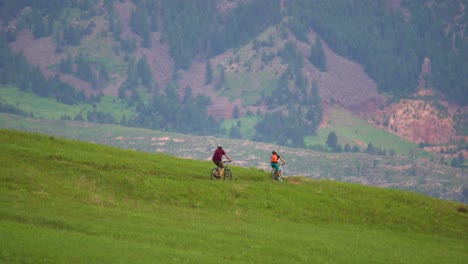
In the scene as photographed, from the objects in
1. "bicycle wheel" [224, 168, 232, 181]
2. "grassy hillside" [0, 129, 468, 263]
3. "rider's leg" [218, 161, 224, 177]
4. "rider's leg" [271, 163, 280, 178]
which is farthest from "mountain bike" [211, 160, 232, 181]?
"rider's leg" [271, 163, 280, 178]

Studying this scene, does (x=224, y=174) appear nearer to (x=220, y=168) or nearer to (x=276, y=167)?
(x=220, y=168)

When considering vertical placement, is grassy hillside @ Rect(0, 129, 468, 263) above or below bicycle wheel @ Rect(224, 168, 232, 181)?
below

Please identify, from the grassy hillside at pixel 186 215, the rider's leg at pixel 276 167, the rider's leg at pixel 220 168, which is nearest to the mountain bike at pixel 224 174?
the rider's leg at pixel 220 168

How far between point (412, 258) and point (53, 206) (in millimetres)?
23678

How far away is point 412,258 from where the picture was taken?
62219 millimetres

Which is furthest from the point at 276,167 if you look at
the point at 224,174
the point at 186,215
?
the point at 186,215

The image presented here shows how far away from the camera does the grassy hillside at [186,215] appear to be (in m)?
50.5

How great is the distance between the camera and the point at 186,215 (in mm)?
66250

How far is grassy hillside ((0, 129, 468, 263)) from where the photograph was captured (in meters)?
50.5

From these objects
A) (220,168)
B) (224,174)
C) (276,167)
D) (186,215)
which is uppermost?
(276,167)

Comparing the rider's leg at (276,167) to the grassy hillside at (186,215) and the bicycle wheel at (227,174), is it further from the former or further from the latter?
the bicycle wheel at (227,174)

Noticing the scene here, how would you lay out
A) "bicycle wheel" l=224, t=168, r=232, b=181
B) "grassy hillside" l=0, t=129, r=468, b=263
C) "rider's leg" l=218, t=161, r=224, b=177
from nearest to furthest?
"grassy hillside" l=0, t=129, r=468, b=263
"rider's leg" l=218, t=161, r=224, b=177
"bicycle wheel" l=224, t=168, r=232, b=181

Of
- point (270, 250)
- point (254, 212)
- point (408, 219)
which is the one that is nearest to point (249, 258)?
point (270, 250)

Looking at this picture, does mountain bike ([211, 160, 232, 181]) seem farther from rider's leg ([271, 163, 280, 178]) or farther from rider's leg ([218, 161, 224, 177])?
rider's leg ([271, 163, 280, 178])
